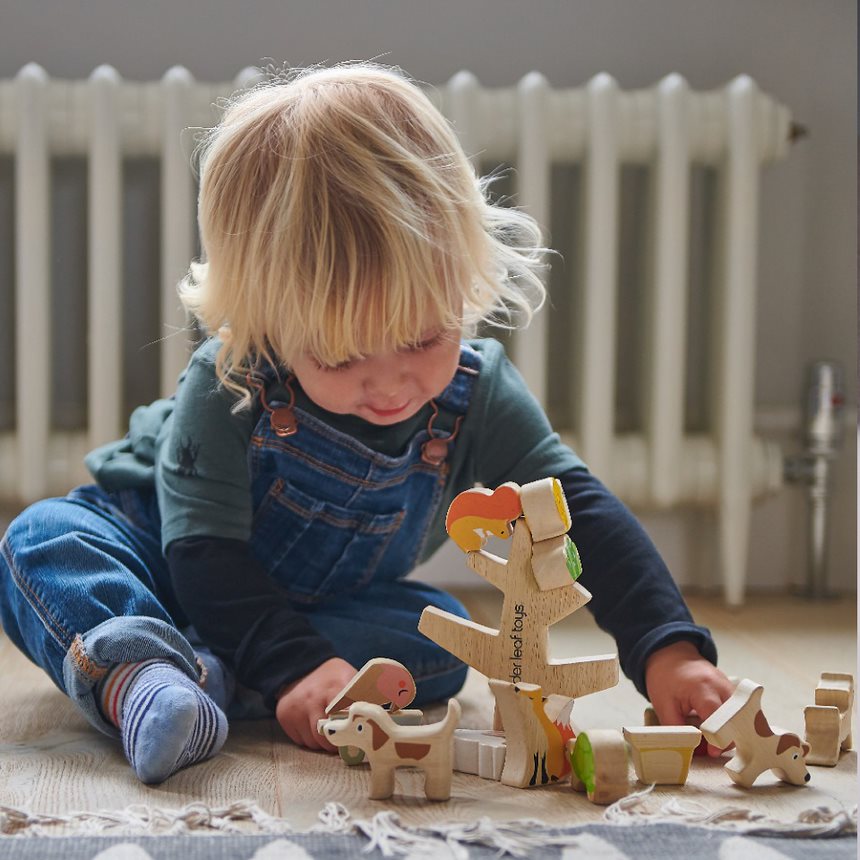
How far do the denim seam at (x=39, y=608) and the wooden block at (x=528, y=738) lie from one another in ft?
0.96

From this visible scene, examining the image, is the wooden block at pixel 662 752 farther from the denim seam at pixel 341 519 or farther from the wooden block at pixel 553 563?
the denim seam at pixel 341 519

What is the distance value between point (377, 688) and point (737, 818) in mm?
217

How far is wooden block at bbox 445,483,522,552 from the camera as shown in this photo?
69cm

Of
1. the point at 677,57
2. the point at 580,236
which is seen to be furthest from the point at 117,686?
the point at 677,57

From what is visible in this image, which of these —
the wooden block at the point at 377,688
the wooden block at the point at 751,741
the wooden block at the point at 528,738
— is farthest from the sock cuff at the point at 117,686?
the wooden block at the point at 751,741

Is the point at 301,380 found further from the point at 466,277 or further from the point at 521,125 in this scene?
Answer: the point at 521,125

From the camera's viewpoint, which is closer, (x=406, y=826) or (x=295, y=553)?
(x=406, y=826)

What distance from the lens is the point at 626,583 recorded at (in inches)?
34.0

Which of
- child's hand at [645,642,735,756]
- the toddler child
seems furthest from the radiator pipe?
child's hand at [645,642,735,756]

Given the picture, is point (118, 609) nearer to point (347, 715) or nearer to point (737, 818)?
point (347, 715)

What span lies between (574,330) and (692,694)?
2.64 ft

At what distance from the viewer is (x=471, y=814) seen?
640mm

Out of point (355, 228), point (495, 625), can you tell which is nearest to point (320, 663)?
point (355, 228)

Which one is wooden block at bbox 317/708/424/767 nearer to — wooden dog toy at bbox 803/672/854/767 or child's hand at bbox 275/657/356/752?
child's hand at bbox 275/657/356/752
